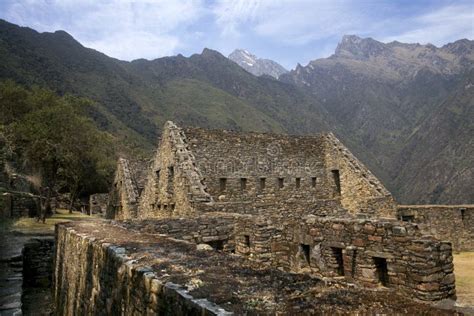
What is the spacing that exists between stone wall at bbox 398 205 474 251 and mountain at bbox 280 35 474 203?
44327 millimetres

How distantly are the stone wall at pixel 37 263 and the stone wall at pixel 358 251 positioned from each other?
23.3 feet

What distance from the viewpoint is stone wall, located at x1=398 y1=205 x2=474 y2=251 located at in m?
19.1

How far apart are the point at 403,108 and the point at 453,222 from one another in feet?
401

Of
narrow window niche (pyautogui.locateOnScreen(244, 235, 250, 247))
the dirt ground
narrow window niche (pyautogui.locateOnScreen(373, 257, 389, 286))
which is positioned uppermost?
narrow window niche (pyautogui.locateOnScreen(244, 235, 250, 247))

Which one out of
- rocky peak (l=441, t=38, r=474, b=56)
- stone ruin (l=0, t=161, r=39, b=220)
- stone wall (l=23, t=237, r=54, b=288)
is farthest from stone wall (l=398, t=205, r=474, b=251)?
rocky peak (l=441, t=38, r=474, b=56)

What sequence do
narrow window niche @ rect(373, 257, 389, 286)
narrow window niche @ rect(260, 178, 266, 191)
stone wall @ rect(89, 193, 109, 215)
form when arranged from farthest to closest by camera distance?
stone wall @ rect(89, 193, 109, 215), narrow window niche @ rect(260, 178, 266, 191), narrow window niche @ rect(373, 257, 389, 286)

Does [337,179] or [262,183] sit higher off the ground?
[337,179]

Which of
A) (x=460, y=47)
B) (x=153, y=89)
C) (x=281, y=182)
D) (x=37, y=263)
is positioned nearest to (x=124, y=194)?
(x=281, y=182)

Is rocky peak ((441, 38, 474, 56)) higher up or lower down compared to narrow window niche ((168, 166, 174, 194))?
higher up

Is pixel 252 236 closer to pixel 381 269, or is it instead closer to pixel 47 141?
pixel 381 269

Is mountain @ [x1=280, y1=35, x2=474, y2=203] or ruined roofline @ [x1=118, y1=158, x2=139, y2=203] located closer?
ruined roofline @ [x1=118, y1=158, x2=139, y2=203]

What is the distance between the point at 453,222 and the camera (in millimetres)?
19391

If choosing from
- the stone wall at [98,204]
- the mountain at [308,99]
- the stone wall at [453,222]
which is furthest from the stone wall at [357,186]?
the mountain at [308,99]

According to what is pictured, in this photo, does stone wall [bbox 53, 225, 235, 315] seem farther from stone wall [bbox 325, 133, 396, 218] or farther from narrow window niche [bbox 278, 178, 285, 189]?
stone wall [bbox 325, 133, 396, 218]
